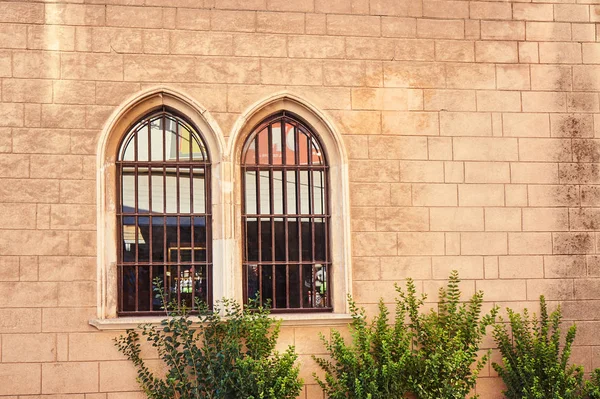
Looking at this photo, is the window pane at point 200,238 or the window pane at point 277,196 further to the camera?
the window pane at point 277,196

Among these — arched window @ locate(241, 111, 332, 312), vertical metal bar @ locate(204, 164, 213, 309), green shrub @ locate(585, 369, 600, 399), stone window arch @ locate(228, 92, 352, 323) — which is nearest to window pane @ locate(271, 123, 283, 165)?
arched window @ locate(241, 111, 332, 312)

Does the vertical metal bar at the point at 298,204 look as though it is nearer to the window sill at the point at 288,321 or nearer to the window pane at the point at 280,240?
the window pane at the point at 280,240

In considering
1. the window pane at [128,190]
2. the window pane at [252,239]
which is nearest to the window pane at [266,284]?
the window pane at [252,239]

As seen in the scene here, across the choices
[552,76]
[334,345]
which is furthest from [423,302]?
[552,76]

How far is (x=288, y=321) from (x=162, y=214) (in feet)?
5.19

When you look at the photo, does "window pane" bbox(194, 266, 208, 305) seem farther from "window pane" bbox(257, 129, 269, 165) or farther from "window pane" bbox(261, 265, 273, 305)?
"window pane" bbox(257, 129, 269, 165)

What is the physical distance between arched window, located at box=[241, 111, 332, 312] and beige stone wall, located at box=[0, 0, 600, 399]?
33 centimetres

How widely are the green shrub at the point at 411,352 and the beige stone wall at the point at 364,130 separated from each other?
0.79 feet

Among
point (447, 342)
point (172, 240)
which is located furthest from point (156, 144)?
point (447, 342)

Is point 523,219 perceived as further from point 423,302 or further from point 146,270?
point 146,270

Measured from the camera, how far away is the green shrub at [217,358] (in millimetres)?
7543

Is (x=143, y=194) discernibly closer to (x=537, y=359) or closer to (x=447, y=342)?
(x=447, y=342)

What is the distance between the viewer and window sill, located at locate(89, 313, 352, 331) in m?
7.83

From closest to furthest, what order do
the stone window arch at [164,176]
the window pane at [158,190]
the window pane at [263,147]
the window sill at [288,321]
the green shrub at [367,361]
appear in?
1. the green shrub at [367,361]
2. the window sill at [288,321]
3. the stone window arch at [164,176]
4. the window pane at [158,190]
5. the window pane at [263,147]
